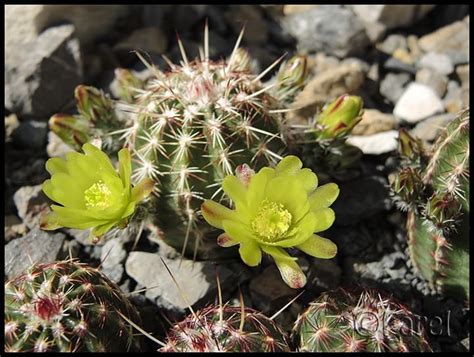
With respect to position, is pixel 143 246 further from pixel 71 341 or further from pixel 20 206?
pixel 71 341

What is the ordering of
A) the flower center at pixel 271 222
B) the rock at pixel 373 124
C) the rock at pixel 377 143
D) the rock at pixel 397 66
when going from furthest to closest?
the rock at pixel 397 66
the rock at pixel 373 124
the rock at pixel 377 143
the flower center at pixel 271 222

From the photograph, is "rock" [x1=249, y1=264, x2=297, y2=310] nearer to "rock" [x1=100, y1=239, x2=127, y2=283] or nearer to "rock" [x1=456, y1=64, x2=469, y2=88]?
"rock" [x1=100, y1=239, x2=127, y2=283]

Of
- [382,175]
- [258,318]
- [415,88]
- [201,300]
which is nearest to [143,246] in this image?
[201,300]

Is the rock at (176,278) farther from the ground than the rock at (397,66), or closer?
closer

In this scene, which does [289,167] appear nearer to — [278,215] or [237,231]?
[278,215]

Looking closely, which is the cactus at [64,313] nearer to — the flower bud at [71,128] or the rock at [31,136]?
the flower bud at [71,128]

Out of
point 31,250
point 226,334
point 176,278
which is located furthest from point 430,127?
point 31,250

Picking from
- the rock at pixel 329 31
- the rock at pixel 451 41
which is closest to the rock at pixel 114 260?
the rock at pixel 329 31
